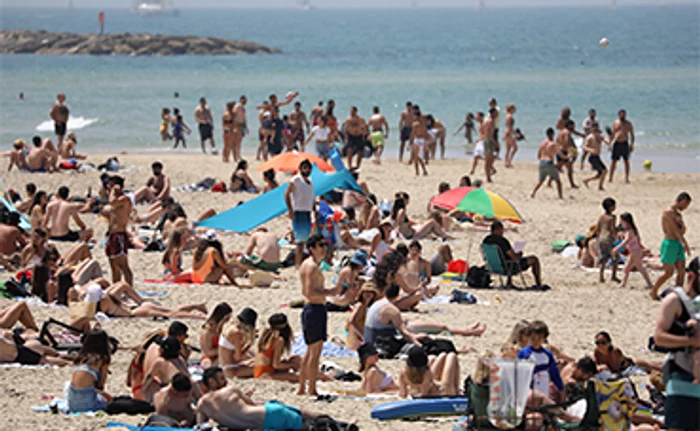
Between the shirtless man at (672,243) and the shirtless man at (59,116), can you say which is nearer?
the shirtless man at (672,243)

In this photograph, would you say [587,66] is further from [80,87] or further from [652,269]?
[652,269]

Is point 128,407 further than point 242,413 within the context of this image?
Yes

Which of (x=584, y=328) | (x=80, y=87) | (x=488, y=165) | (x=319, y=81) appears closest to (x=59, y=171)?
(x=488, y=165)

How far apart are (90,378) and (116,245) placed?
3674mm

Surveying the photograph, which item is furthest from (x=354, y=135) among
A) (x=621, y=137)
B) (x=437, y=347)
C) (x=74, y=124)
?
(x=74, y=124)

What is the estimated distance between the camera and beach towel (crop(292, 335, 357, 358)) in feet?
27.8

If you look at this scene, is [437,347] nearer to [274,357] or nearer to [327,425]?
[274,357]

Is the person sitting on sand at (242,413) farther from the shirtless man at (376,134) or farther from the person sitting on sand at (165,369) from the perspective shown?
the shirtless man at (376,134)

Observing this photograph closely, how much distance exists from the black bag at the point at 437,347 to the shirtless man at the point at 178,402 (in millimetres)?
2289

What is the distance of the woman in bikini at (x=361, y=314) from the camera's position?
852cm

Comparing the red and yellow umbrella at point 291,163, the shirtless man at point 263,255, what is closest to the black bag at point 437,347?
the shirtless man at point 263,255

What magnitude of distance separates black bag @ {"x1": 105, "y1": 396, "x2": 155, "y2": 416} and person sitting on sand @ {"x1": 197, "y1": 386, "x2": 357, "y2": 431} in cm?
58

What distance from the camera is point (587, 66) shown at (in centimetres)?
6519

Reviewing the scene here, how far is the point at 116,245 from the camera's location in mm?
10250
